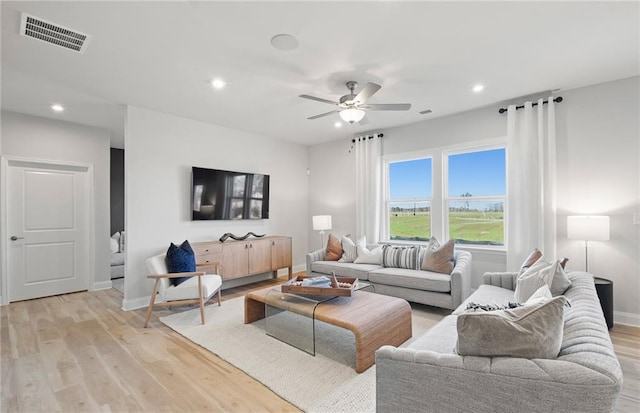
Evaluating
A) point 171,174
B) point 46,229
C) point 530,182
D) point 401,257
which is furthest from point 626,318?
point 46,229

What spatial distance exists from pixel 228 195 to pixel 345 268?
236 cm

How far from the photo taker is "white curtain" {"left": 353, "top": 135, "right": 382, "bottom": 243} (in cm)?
547

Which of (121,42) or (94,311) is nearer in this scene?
(121,42)

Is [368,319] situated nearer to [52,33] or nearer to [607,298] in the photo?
[607,298]

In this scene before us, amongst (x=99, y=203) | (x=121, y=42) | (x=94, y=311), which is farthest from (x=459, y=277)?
(x=99, y=203)

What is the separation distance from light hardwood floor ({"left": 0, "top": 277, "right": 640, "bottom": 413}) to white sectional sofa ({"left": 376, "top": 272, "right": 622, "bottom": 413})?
0.92 m

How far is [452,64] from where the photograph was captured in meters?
3.05

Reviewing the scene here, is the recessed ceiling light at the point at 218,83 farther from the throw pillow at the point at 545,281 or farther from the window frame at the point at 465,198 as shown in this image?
the throw pillow at the point at 545,281

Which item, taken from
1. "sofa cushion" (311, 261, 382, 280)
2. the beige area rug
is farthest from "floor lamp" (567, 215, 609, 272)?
"sofa cushion" (311, 261, 382, 280)

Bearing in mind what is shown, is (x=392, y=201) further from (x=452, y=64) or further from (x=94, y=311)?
(x=94, y=311)

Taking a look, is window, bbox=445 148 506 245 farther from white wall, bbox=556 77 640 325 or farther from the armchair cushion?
the armchair cushion

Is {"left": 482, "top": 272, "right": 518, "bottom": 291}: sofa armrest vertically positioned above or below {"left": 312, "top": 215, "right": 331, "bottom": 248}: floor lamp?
below

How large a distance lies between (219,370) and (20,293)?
159 inches

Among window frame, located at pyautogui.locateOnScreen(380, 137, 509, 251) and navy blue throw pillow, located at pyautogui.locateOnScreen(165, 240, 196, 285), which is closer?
navy blue throw pillow, located at pyautogui.locateOnScreen(165, 240, 196, 285)
